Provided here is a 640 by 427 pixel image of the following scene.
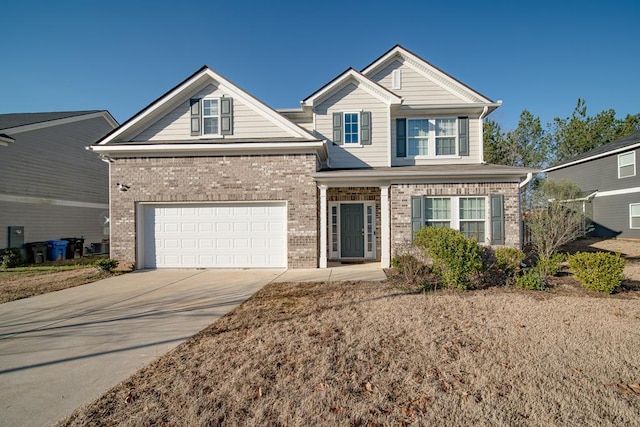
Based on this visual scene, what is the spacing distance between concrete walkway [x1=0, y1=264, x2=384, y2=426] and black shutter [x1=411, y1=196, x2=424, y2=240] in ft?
6.49

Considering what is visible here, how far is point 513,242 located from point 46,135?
20204 mm

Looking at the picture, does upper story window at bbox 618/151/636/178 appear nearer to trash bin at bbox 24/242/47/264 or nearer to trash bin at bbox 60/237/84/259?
trash bin at bbox 60/237/84/259

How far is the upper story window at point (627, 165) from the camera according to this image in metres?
17.6

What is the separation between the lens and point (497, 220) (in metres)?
9.70

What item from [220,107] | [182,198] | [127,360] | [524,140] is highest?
[524,140]

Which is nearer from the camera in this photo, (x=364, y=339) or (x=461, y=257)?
(x=364, y=339)

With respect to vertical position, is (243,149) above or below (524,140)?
below

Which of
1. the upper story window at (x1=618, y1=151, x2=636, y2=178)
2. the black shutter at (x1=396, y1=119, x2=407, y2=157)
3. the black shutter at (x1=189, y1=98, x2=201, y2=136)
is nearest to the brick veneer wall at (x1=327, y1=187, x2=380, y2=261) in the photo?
the black shutter at (x1=396, y1=119, x2=407, y2=157)

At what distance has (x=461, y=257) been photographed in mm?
6918

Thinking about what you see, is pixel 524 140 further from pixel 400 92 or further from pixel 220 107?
pixel 220 107

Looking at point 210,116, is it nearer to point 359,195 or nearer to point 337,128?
point 337,128

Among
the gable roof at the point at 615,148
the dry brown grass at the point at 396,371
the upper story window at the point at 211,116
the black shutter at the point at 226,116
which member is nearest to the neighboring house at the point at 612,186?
the gable roof at the point at 615,148

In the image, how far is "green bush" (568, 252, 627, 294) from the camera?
21.6 ft

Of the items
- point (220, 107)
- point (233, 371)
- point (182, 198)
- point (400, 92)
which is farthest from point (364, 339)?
point (400, 92)
